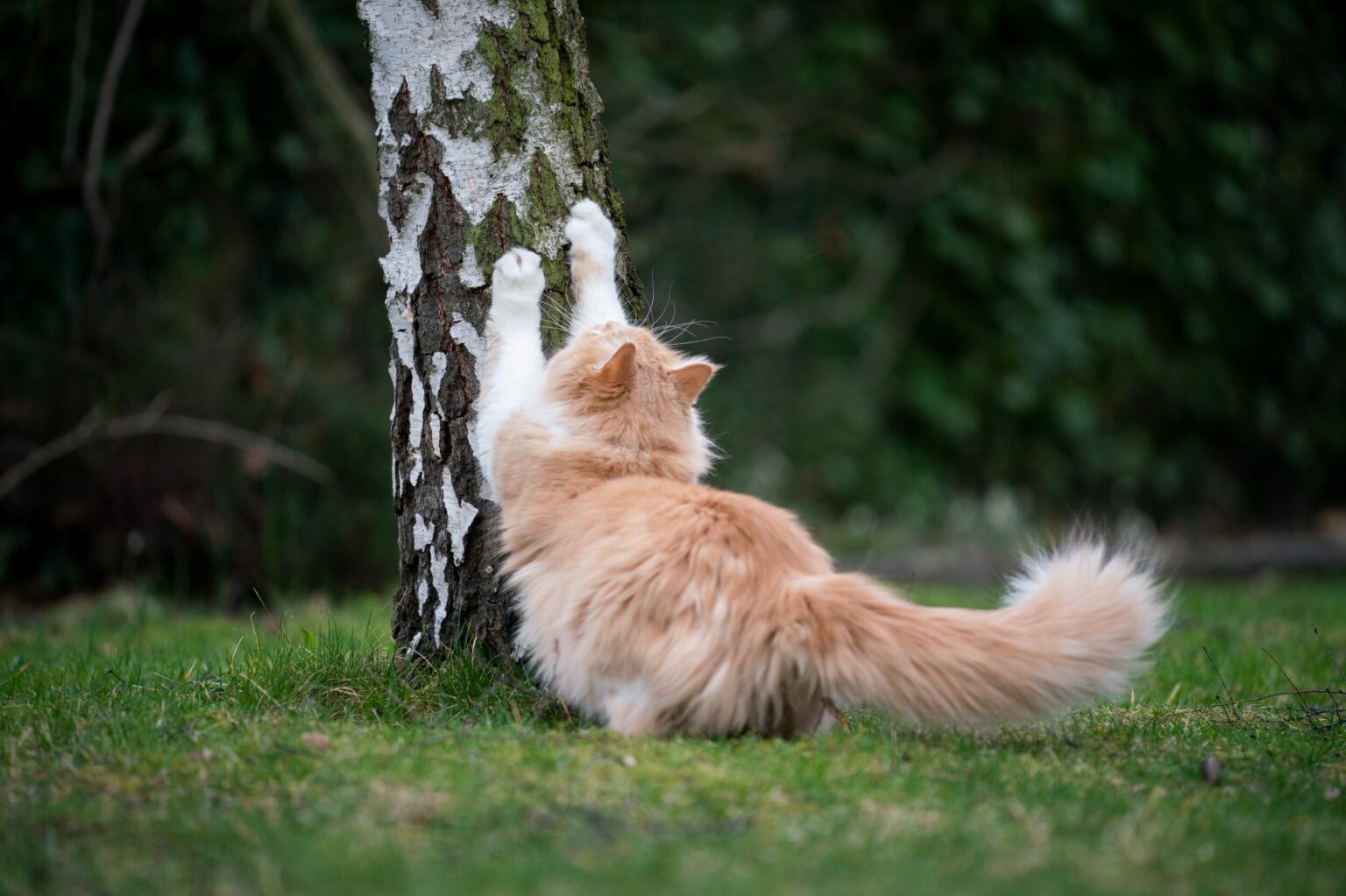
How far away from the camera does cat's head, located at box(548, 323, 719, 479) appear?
3154mm

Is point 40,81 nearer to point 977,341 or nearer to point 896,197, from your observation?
point 896,197

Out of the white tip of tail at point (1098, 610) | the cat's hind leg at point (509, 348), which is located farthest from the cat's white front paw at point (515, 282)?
the white tip of tail at point (1098, 610)

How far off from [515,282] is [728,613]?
1009mm

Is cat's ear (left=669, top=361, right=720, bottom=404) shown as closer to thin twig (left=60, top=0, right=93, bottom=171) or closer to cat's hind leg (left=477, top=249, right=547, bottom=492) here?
cat's hind leg (left=477, top=249, right=547, bottom=492)

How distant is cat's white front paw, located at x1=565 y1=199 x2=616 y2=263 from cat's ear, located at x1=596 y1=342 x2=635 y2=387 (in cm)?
25

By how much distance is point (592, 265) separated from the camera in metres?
3.21

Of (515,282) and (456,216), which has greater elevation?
(456,216)

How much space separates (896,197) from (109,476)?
521cm

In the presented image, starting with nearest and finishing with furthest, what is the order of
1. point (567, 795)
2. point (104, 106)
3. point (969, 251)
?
point (567, 795) → point (104, 106) → point (969, 251)

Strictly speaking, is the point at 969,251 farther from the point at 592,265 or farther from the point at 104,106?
the point at 592,265

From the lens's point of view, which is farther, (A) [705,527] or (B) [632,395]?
(B) [632,395]

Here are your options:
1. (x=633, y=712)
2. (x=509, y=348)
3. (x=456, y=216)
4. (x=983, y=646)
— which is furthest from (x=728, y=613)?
(x=456, y=216)

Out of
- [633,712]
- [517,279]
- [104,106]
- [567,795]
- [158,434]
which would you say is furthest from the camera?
[158,434]

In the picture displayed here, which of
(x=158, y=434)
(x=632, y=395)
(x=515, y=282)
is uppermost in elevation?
(x=515, y=282)
